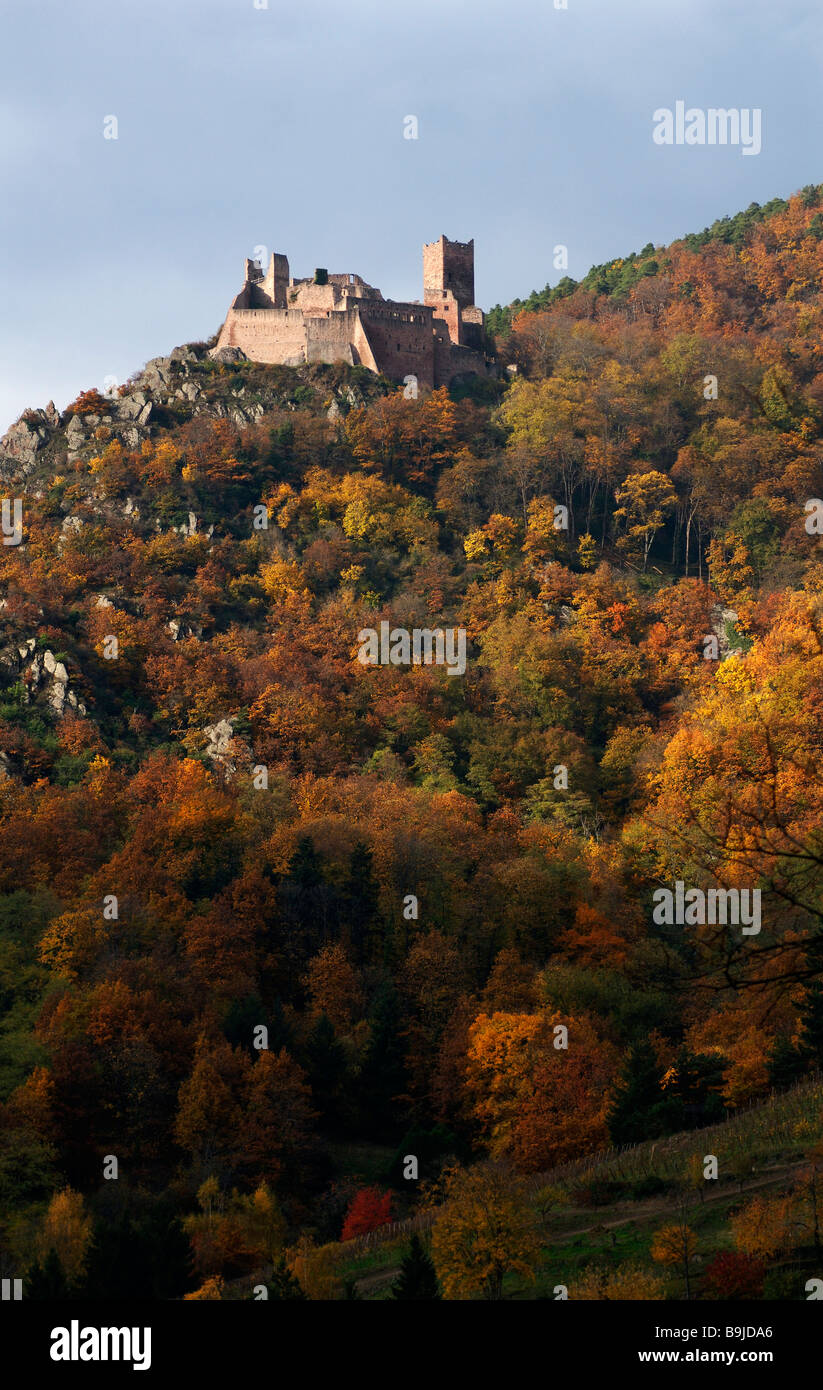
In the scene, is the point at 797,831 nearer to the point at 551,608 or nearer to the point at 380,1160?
the point at 380,1160

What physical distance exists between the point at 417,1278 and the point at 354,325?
7403 cm

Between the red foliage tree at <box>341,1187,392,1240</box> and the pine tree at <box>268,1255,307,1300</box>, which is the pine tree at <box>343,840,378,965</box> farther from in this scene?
the pine tree at <box>268,1255,307,1300</box>

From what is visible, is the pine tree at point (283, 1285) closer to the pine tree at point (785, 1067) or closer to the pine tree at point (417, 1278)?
the pine tree at point (417, 1278)

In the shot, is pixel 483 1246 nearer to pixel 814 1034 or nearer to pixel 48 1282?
pixel 48 1282

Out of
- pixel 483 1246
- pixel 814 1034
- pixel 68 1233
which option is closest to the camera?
pixel 483 1246

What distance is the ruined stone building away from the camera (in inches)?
3743

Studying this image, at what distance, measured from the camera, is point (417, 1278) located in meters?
28.5

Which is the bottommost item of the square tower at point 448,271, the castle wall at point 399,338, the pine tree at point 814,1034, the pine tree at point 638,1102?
the pine tree at point 638,1102

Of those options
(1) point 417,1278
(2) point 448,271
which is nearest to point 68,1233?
(1) point 417,1278

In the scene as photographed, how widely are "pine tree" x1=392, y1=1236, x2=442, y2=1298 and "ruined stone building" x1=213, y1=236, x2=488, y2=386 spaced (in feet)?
236

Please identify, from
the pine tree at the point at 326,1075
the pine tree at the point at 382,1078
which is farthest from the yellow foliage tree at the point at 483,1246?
the pine tree at the point at 382,1078

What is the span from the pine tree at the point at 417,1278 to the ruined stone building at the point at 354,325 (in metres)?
71.9

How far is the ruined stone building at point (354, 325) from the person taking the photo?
95.1 m

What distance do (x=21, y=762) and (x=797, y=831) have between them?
33720 mm
